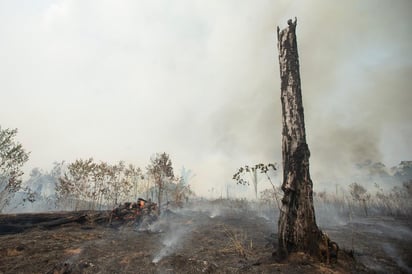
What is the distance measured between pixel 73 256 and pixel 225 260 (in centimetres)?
488

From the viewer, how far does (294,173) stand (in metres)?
5.93

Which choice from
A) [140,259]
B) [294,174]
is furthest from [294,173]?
[140,259]

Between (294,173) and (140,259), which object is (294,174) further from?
(140,259)

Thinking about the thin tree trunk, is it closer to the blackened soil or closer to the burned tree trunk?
the burned tree trunk

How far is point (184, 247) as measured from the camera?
325 inches

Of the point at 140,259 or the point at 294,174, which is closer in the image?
the point at 294,174

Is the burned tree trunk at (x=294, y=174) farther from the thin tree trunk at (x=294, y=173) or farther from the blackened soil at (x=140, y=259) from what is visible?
the blackened soil at (x=140, y=259)

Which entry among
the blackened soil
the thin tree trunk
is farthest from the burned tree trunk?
the blackened soil

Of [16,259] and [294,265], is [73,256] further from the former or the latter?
[294,265]

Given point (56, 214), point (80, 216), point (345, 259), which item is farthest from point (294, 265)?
point (56, 214)

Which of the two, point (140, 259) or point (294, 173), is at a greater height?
point (294, 173)

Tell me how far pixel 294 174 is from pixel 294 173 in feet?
0.10

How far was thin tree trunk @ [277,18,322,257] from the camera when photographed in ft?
17.9

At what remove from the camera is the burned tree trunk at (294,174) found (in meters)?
5.44
